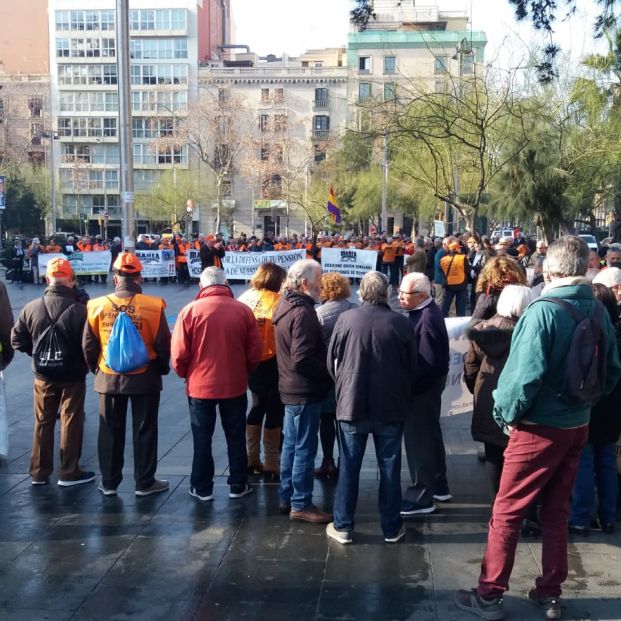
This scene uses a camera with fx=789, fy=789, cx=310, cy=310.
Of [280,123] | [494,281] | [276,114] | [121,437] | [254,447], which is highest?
[276,114]

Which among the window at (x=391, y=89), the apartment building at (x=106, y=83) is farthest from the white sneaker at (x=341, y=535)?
the apartment building at (x=106, y=83)

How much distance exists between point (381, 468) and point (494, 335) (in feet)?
3.57

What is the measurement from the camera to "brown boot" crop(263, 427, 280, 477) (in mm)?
6234

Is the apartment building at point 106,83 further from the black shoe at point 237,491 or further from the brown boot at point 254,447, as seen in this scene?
the black shoe at point 237,491

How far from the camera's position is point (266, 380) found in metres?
6.08

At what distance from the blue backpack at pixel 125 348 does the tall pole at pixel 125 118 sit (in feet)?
33.2

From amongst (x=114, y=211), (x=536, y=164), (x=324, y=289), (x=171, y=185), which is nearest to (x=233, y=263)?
(x=536, y=164)

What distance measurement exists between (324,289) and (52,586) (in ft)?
8.81

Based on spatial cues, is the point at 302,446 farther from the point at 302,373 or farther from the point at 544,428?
the point at 544,428

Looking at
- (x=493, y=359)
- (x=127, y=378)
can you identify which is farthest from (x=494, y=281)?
(x=127, y=378)

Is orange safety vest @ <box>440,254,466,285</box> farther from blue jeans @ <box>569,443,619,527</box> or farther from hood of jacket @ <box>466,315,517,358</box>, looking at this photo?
hood of jacket @ <box>466,315,517,358</box>

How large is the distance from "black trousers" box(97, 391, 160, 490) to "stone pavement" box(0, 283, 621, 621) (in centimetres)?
17

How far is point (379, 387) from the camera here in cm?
476

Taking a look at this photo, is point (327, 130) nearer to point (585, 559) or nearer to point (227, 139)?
point (227, 139)
